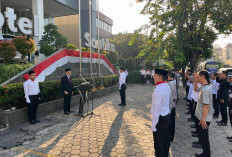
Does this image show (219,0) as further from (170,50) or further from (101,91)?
(101,91)

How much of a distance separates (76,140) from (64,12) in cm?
1787

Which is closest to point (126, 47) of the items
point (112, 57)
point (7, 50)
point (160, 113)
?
point (112, 57)

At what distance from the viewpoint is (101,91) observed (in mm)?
11219

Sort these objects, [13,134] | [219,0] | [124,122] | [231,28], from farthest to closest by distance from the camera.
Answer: [231,28], [219,0], [124,122], [13,134]

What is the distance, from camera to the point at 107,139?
459 centimetres

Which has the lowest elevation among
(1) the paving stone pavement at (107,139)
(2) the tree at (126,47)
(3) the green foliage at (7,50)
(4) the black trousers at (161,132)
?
(1) the paving stone pavement at (107,139)

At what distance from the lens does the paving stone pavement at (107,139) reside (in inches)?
153

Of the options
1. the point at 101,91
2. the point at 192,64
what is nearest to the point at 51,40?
the point at 101,91

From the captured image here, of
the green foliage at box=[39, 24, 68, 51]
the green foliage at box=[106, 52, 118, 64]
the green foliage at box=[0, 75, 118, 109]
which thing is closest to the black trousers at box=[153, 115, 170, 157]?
the green foliage at box=[0, 75, 118, 109]

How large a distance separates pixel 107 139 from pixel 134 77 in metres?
15.9

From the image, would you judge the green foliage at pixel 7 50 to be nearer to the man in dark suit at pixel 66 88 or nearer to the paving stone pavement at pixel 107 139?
the man in dark suit at pixel 66 88

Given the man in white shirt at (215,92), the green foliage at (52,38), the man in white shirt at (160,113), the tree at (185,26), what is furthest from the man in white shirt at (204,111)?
the green foliage at (52,38)

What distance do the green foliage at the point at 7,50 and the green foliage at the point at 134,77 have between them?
13.8m

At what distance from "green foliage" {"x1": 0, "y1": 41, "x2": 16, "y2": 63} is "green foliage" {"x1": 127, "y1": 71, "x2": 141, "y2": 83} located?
13.8 metres
